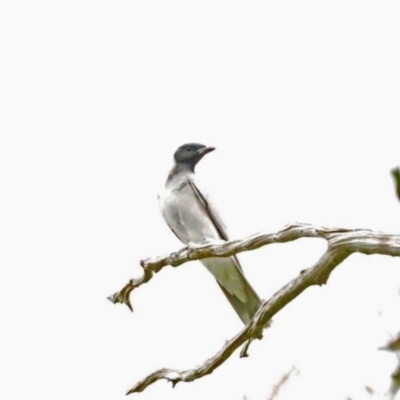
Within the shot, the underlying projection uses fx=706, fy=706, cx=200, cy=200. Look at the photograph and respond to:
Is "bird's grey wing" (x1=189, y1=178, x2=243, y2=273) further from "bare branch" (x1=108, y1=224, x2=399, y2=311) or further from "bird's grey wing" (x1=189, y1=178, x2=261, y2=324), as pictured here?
"bare branch" (x1=108, y1=224, x2=399, y2=311)

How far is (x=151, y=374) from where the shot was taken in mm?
3895

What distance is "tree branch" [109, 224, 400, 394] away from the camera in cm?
309

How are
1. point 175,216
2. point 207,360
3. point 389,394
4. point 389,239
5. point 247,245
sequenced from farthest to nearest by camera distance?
point 175,216 → point 247,245 → point 207,360 → point 389,239 → point 389,394

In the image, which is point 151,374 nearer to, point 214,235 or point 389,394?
point 389,394

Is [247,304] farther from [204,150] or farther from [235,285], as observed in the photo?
[204,150]

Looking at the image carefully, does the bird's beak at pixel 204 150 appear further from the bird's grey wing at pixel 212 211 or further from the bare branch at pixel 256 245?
the bare branch at pixel 256 245

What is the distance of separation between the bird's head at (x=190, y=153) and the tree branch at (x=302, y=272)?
6.06 meters

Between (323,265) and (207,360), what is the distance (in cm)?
85

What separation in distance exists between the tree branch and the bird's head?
19.9 feet

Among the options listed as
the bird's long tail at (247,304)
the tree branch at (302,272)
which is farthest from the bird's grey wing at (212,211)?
the tree branch at (302,272)

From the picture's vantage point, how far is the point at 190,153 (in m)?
10.6

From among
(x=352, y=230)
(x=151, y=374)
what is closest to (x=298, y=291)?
(x=352, y=230)

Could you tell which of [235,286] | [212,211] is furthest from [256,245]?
[212,211]

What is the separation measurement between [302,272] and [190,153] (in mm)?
7236
